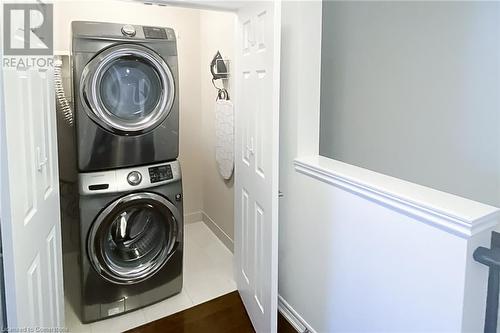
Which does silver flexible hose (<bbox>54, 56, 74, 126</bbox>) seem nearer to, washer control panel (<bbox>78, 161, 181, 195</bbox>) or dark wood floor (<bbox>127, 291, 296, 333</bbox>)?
washer control panel (<bbox>78, 161, 181, 195</bbox>)

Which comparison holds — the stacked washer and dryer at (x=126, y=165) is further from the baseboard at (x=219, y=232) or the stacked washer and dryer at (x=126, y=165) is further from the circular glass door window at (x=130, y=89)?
the baseboard at (x=219, y=232)

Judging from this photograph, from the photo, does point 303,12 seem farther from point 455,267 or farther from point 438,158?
point 455,267

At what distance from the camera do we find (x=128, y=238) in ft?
7.88

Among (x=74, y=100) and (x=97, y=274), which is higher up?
(x=74, y=100)

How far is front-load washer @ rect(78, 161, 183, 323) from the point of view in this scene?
7.06 feet

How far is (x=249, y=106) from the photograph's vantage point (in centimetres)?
210

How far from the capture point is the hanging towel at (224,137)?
2895mm

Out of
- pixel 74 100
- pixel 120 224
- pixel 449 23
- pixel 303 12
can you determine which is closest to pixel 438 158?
pixel 449 23

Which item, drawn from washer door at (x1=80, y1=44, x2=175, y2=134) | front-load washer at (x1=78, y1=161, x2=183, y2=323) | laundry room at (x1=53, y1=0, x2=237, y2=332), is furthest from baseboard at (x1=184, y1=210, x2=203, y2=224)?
washer door at (x1=80, y1=44, x2=175, y2=134)

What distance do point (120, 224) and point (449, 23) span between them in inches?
90.0

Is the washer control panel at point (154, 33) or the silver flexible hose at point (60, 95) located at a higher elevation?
the washer control panel at point (154, 33)

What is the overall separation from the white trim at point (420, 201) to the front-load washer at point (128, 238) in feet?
3.35

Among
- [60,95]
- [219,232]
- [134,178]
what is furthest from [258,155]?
[219,232]

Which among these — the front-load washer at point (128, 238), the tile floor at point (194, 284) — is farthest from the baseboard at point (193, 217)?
the front-load washer at point (128, 238)
